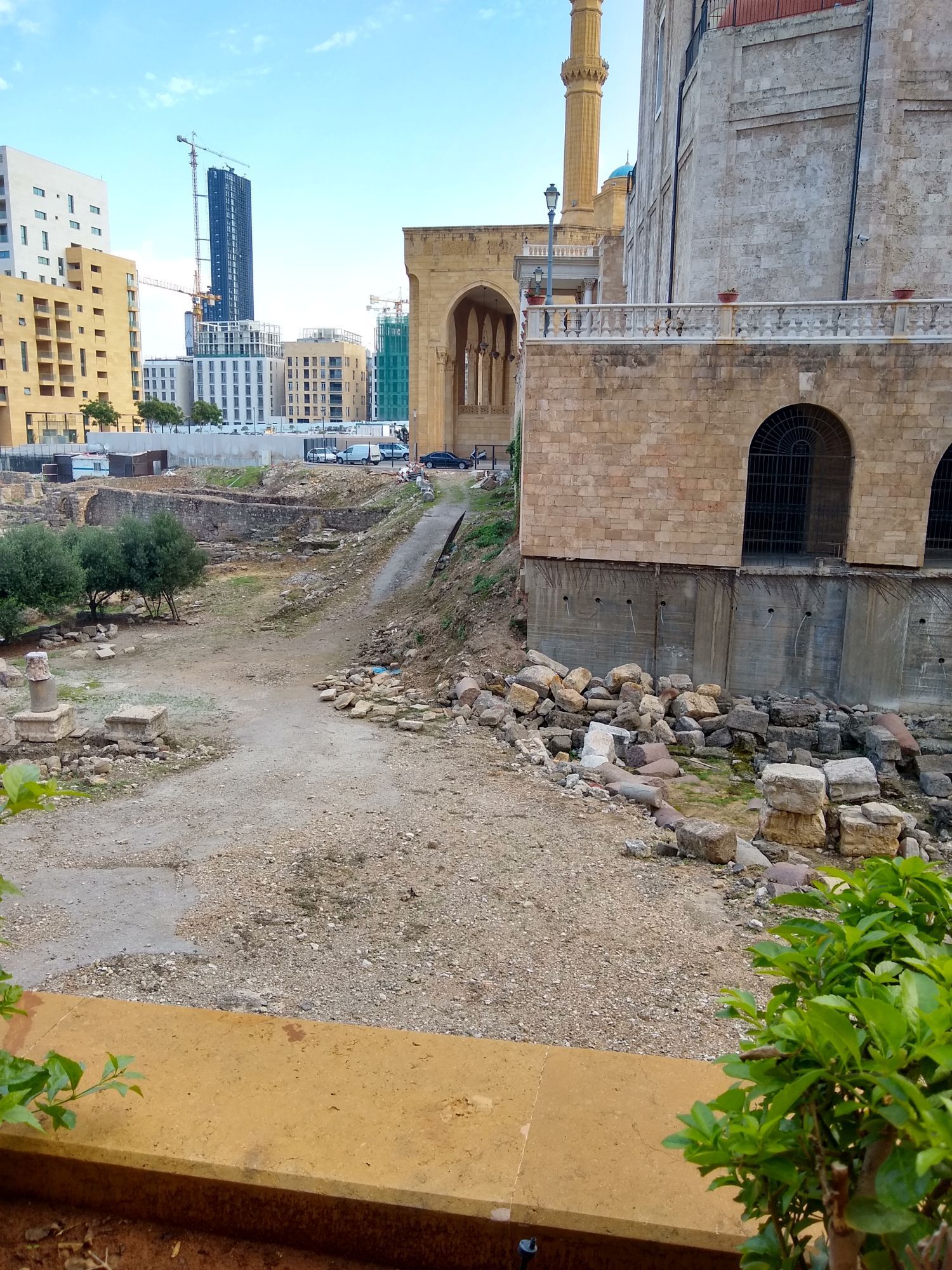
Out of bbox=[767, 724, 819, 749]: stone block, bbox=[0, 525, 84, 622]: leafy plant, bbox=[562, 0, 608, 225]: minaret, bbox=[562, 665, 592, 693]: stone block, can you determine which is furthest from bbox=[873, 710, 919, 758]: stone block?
bbox=[562, 0, 608, 225]: minaret

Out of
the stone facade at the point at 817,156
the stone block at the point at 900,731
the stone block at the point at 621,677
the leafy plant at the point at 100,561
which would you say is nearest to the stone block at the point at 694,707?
the stone block at the point at 621,677

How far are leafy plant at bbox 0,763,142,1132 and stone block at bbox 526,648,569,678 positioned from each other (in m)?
12.5

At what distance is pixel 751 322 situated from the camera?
13.8 m

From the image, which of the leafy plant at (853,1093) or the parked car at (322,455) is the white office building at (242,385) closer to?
the parked car at (322,455)

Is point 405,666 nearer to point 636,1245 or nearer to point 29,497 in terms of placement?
point 636,1245

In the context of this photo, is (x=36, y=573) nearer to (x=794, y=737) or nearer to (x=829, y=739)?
(x=794, y=737)

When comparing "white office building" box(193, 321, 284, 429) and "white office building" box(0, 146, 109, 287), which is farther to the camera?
"white office building" box(193, 321, 284, 429)

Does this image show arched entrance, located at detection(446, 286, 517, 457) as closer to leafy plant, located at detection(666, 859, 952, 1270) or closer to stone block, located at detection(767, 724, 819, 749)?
stone block, located at detection(767, 724, 819, 749)

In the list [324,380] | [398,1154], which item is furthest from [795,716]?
[324,380]

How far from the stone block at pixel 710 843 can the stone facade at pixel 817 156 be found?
1185cm

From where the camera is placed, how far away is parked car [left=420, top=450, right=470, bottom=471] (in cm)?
3947

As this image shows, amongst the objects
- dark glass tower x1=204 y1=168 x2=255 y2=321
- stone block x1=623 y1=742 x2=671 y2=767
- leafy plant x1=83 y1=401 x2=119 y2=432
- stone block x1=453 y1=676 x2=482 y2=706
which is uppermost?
dark glass tower x1=204 y1=168 x2=255 y2=321

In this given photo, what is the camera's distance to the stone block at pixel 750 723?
44.0ft

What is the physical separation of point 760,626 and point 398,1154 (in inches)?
526
